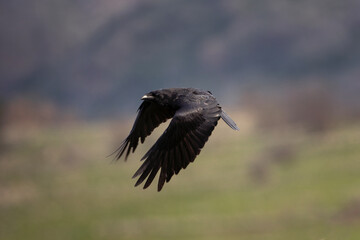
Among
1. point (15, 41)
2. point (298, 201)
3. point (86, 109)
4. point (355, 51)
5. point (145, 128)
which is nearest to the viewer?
point (145, 128)

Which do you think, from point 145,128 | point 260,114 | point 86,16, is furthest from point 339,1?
point 145,128

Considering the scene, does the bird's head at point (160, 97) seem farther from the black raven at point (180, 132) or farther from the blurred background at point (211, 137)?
the blurred background at point (211, 137)

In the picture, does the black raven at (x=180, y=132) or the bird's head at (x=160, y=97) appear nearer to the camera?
the black raven at (x=180, y=132)

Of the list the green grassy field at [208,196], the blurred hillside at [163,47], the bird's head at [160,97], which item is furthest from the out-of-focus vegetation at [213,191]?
the blurred hillside at [163,47]

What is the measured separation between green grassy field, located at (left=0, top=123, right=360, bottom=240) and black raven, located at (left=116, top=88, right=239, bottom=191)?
11.7m

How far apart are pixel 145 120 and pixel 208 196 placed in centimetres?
2466

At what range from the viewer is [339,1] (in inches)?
7008

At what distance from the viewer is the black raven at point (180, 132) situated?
707 centimetres

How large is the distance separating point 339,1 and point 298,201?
6193 inches

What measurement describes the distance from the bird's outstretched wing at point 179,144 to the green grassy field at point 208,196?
12.1m

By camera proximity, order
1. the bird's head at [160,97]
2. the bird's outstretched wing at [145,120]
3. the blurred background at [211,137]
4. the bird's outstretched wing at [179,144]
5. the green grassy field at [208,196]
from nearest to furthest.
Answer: the bird's outstretched wing at [179,144]
the bird's head at [160,97]
the bird's outstretched wing at [145,120]
the green grassy field at [208,196]
the blurred background at [211,137]

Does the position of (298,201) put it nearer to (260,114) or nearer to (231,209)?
(231,209)

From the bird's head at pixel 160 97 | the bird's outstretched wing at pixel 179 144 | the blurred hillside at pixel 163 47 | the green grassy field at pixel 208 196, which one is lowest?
the bird's outstretched wing at pixel 179 144

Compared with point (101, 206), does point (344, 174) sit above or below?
above
